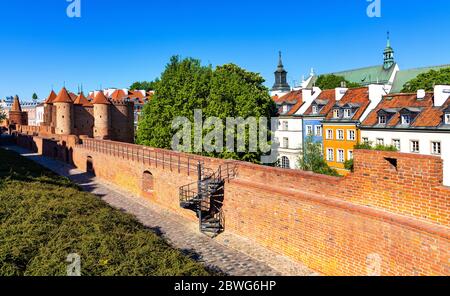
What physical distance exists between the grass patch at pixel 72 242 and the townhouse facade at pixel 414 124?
21.4m

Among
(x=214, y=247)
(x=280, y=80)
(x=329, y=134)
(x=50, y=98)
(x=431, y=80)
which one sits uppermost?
(x=280, y=80)

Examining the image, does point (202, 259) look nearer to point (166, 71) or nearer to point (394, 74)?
point (166, 71)

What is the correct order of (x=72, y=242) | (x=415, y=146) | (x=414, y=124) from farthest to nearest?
(x=415, y=146) → (x=414, y=124) → (x=72, y=242)

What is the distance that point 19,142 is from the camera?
4878cm

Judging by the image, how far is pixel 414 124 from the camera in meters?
26.9

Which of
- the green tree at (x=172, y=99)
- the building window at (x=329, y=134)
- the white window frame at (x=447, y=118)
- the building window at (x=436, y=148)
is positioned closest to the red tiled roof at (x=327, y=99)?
the building window at (x=329, y=134)

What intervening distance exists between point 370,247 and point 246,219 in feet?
16.7

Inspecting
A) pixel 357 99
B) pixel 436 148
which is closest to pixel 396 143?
pixel 436 148

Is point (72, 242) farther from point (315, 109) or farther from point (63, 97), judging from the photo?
point (63, 97)

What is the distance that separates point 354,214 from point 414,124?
66.9 ft

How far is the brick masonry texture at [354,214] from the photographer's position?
26.6 ft

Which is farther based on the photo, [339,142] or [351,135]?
[339,142]

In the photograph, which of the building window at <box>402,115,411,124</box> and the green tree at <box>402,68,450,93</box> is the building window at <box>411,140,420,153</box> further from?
the green tree at <box>402,68,450,93</box>
